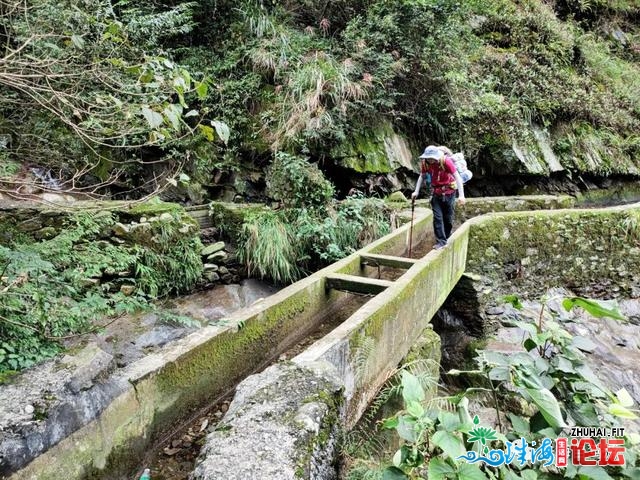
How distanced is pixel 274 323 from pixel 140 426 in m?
1.40

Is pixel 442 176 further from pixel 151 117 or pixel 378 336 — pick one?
pixel 151 117

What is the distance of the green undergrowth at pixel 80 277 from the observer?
2.79m

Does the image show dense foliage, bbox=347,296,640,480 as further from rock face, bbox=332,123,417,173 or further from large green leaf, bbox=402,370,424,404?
rock face, bbox=332,123,417,173

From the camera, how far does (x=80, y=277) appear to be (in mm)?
3918

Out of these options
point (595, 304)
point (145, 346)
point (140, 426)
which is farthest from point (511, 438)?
point (145, 346)

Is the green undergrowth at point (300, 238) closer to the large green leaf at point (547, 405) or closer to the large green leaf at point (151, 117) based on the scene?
the large green leaf at point (151, 117)

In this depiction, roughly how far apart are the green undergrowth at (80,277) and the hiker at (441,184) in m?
3.54

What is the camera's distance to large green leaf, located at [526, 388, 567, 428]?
1539 millimetres

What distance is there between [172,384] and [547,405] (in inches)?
90.5

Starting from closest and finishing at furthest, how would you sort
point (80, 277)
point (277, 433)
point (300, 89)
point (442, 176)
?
point (277, 433), point (80, 277), point (442, 176), point (300, 89)

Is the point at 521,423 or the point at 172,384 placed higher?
the point at 521,423

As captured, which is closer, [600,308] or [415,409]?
[415,409]

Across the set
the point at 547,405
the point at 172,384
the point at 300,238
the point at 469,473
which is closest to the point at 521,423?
the point at 547,405

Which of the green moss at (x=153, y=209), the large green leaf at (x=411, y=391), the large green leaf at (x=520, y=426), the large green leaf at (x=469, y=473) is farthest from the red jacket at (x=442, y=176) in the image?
the large green leaf at (x=469, y=473)
